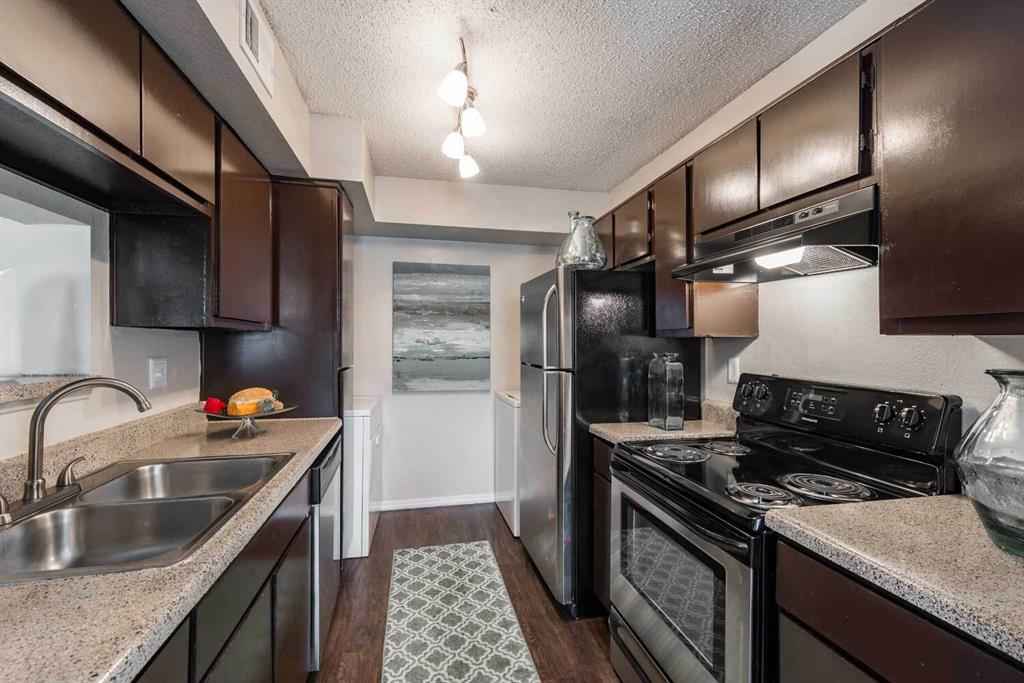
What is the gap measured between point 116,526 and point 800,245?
74.6 inches

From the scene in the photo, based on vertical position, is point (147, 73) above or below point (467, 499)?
above

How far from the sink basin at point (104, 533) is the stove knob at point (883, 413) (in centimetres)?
181

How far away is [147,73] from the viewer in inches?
44.9

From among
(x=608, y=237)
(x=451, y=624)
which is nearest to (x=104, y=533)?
(x=451, y=624)

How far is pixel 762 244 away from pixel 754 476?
2.32ft

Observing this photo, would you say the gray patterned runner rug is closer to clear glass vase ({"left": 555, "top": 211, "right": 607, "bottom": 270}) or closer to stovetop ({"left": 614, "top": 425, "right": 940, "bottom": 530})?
stovetop ({"left": 614, "top": 425, "right": 940, "bottom": 530})

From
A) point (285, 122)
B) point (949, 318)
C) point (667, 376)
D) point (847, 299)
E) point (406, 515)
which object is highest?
point (285, 122)

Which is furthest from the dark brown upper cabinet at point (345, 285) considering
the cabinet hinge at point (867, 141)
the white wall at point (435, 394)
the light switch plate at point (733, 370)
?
the cabinet hinge at point (867, 141)

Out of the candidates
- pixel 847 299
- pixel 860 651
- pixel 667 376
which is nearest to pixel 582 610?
pixel 667 376

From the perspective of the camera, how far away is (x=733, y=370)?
218 centimetres

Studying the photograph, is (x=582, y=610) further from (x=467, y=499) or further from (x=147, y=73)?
(x=147, y=73)

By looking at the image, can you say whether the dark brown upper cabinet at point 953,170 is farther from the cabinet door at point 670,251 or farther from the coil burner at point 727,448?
the cabinet door at point 670,251

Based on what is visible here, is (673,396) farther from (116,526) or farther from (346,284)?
(116,526)

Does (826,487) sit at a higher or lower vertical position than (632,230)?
lower
